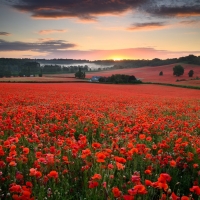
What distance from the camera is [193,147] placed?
212 inches

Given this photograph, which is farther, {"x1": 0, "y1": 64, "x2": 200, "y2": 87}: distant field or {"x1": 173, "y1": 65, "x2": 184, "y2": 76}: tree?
{"x1": 173, "y1": 65, "x2": 184, "y2": 76}: tree

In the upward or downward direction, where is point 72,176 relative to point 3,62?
downward

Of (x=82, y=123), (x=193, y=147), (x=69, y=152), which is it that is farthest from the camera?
(x=82, y=123)

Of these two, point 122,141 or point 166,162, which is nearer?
point 166,162

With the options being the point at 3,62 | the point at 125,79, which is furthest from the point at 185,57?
the point at 3,62

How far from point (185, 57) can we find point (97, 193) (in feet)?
506

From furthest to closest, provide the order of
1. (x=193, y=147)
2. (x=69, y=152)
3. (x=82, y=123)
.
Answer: (x=82, y=123), (x=193, y=147), (x=69, y=152)

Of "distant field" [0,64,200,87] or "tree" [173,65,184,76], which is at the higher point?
"tree" [173,65,184,76]

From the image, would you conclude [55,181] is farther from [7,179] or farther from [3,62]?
[3,62]

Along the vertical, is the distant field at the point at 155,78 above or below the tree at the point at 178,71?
below

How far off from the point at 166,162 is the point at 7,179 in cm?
274

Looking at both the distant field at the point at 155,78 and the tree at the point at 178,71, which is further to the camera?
the tree at the point at 178,71

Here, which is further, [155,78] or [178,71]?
[178,71]

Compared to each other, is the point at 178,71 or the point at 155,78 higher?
the point at 178,71
